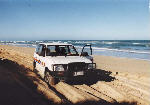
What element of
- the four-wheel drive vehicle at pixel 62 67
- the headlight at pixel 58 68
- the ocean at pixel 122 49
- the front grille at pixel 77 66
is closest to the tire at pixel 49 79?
the four-wheel drive vehicle at pixel 62 67

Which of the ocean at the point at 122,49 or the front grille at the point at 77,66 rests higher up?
the front grille at the point at 77,66

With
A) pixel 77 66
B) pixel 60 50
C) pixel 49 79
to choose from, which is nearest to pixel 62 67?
pixel 77 66

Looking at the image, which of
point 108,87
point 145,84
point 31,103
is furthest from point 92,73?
point 31,103

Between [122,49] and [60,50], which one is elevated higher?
[60,50]

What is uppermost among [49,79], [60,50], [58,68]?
[60,50]

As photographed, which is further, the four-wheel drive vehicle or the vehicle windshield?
the vehicle windshield

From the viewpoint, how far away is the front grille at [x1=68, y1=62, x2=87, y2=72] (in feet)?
23.4

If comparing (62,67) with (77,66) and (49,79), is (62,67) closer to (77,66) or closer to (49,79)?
(77,66)

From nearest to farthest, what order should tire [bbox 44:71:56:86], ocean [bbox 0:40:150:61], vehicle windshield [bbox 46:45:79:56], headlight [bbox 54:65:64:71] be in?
headlight [bbox 54:65:64:71]
tire [bbox 44:71:56:86]
vehicle windshield [bbox 46:45:79:56]
ocean [bbox 0:40:150:61]

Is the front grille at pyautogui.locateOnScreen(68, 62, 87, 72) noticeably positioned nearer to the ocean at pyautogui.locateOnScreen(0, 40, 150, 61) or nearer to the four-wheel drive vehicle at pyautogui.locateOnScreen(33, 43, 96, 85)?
the four-wheel drive vehicle at pyautogui.locateOnScreen(33, 43, 96, 85)

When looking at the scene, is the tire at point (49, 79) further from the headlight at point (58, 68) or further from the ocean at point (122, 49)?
the ocean at point (122, 49)

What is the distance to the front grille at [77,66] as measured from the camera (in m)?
7.14

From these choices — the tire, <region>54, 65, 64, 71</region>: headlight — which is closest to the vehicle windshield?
the tire

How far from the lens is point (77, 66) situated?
7.25m
